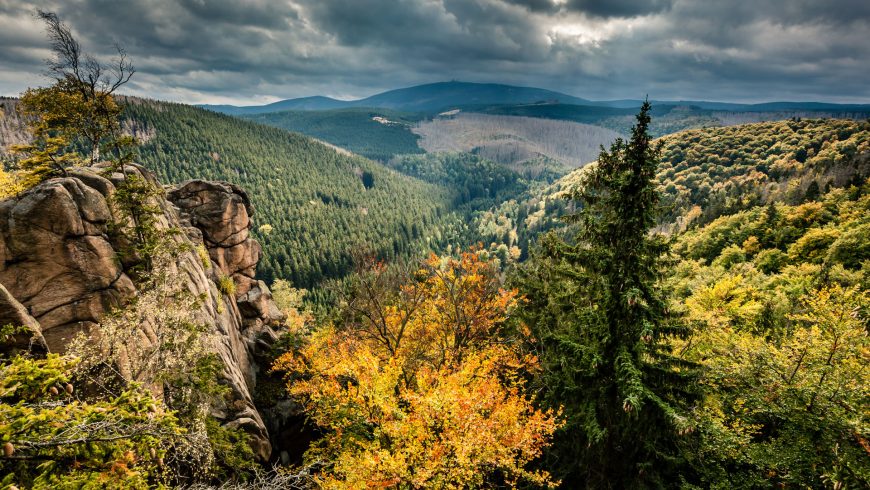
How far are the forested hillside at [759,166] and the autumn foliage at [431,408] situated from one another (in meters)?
54.6

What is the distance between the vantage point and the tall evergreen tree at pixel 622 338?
50.0 ft

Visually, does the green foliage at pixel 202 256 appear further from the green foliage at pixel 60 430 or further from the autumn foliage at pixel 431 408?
the green foliage at pixel 60 430

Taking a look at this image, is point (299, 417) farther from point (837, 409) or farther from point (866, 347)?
point (866, 347)

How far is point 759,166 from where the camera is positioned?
484 feet

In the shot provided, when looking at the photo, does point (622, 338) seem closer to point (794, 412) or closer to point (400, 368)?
point (794, 412)

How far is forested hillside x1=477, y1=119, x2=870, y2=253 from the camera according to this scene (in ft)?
277

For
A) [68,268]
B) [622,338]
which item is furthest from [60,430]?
[622,338]

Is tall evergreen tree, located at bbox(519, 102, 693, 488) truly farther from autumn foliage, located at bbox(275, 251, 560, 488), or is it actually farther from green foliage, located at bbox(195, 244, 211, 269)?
green foliage, located at bbox(195, 244, 211, 269)

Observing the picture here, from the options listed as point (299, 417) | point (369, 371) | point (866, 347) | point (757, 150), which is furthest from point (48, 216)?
point (757, 150)

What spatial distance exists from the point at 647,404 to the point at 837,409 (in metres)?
8.14

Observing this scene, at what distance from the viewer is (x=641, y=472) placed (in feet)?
58.3

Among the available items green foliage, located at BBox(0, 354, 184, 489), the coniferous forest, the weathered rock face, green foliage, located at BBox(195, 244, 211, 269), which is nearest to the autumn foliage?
the coniferous forest

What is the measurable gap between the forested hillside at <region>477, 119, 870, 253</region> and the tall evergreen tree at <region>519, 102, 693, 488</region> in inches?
2476

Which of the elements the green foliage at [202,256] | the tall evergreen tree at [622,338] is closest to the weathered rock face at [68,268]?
the green foliage at [202,256]
